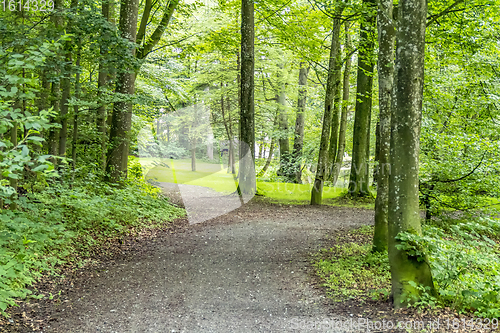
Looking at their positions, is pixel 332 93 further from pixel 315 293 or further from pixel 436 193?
pixel 315 293

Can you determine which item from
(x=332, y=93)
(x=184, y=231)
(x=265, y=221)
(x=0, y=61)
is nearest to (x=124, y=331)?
(x=0, y=61)

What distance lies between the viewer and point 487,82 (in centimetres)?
1018

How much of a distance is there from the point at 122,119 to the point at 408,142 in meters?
8.01

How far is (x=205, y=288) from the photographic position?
5.22 m

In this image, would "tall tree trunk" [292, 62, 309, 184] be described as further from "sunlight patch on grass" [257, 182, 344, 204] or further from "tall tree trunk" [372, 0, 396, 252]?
"tall tree trunk" [372, 0, 396, 252]

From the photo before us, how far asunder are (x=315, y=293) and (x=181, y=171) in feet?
67.5

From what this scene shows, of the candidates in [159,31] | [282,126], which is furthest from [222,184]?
[159,31]

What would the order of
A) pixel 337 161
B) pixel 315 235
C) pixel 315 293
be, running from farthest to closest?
1. pixel 337 161
2. pixel 315 235
3. pixel 315 293

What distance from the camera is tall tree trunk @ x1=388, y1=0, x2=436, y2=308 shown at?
13.3 ft

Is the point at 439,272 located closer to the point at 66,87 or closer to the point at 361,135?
the point at 66,87

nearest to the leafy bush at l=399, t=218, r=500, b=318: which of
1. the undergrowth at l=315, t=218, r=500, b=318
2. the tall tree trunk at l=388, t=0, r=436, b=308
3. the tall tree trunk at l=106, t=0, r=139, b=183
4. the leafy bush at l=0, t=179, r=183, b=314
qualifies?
the undergrowth at l=315, t=218, r=500, b=318

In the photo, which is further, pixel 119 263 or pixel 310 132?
pixel 310 132

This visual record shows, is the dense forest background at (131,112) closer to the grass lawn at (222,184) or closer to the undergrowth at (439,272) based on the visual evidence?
the undergrowth at (439,272)

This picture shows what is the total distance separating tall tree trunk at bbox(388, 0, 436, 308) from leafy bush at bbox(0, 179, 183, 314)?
4272 millimetres
